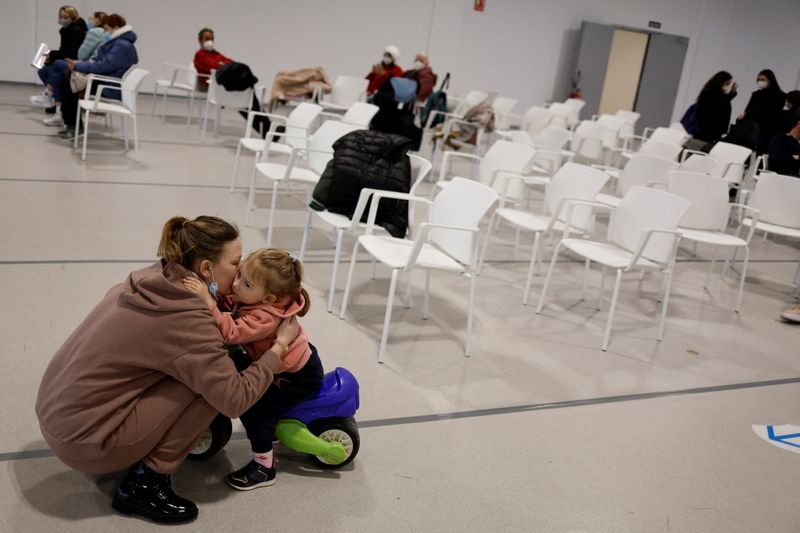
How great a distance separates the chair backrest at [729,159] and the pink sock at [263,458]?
5.77m

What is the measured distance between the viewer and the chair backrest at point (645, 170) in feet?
18.4

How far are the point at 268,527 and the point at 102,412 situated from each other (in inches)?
22.9

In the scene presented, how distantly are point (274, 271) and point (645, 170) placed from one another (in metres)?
4.22

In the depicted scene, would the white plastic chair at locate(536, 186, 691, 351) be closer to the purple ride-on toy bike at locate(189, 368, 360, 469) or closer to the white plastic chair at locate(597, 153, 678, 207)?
the white plastic chair at locate(597, 153, 678, 207)

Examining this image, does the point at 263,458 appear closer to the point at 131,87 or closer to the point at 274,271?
the point at 274,271

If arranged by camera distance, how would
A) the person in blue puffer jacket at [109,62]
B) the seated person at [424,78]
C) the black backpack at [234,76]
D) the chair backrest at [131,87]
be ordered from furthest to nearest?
the seated person at [424,78] < the black backpack at [234,76] < the person in blue puffer jacket at [109,62] < the chair backrest at [131,87]

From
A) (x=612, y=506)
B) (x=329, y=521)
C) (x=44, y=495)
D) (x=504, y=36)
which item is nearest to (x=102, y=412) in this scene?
(x=44, y=495)

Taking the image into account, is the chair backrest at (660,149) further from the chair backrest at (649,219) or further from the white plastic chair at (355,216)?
the white plastic chair at (355,216)

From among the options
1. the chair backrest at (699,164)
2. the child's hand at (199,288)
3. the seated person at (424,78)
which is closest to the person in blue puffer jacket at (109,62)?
the seated person at (424,78)

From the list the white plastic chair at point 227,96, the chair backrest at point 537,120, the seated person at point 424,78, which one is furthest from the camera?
the chair backrest at point 537,120

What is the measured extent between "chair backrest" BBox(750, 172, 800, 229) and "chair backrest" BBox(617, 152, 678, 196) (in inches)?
25.9

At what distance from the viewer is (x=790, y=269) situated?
6504 millimetres

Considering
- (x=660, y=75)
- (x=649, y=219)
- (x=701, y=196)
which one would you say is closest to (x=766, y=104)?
(x=701, y=196)

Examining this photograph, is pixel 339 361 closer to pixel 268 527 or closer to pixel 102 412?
pixel 268 527
